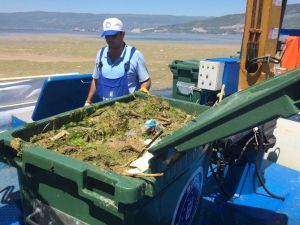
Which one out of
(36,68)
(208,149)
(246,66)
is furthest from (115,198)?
(36,68)

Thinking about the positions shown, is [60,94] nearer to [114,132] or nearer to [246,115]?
[114,132]

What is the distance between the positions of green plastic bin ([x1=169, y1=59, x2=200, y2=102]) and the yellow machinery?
3.45 ft

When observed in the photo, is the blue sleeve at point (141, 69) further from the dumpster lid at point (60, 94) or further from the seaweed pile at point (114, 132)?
the dumpster lid at point (60, 94)

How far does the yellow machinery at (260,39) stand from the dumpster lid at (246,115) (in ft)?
11.1

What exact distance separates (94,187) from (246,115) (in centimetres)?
86

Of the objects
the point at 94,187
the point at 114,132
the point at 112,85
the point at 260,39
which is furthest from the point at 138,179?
the point at 260,39

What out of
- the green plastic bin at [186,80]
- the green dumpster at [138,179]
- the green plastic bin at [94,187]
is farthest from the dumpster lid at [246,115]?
the green plastic bin at [186,80]

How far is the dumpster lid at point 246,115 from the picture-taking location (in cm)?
163

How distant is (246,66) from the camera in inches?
203

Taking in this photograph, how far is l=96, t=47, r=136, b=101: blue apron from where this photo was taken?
13.7 ft

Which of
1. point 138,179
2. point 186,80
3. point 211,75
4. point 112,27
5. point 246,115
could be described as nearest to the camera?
point 246,115

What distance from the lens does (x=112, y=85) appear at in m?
4.21

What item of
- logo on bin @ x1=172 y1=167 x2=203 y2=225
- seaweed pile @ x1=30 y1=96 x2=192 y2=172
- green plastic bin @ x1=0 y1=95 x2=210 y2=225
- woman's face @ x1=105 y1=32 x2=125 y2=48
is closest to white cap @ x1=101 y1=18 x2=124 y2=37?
woman's face @ x1=105 y1=32 x2=125 y2=48

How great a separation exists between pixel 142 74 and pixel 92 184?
2.44 m
